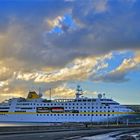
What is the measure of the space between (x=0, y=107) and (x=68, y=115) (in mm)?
32300

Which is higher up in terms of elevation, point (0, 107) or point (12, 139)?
point (0, 107)

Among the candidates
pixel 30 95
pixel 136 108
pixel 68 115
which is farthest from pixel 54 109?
pixel 136 108

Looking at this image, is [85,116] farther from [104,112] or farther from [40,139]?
[40,139]

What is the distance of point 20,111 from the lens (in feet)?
566

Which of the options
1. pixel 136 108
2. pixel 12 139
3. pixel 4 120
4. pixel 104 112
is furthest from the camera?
pixel 136 108

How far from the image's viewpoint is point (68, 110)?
163500 mm

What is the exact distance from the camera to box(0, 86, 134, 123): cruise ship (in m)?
162

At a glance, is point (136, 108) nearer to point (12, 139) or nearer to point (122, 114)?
point (122, 114)

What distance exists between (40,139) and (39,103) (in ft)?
430

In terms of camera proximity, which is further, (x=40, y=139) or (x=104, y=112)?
(x=104, y=112)

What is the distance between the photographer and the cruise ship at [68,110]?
16225 centimetres

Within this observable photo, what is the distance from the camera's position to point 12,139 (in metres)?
38.7

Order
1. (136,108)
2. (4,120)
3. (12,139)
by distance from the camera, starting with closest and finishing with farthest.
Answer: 1. (12,139)
2. (4,120)
3. (136,108)

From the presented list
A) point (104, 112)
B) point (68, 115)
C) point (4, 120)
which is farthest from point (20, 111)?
point (104, 112)
